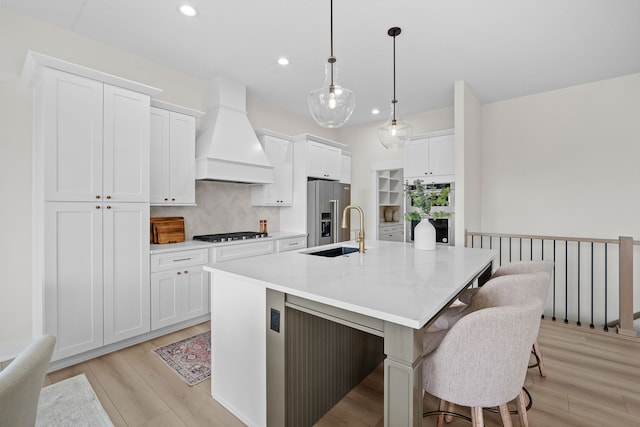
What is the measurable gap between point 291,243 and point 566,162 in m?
3.87

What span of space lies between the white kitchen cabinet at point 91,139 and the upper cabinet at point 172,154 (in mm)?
294

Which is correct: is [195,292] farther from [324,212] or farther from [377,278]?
[377,278]

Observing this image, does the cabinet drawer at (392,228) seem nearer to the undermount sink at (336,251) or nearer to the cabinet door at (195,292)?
the undermount sink at (336,251)

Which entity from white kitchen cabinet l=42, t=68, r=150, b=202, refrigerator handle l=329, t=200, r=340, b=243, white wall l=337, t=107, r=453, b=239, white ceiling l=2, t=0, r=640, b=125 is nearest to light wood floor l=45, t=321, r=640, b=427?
white kitchen cabinet l=42, t=68, r=150, b=202

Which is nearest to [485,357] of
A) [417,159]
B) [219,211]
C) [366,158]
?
[219,211]

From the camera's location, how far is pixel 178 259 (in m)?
3.03

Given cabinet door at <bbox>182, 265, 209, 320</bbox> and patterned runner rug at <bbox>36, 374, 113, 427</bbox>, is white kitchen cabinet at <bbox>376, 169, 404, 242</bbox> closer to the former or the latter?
cabinet door at <bbox>182, 265, 209, 320</bbox>

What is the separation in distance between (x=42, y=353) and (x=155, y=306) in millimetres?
2278

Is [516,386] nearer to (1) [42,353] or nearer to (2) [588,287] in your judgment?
(1) [42,353]

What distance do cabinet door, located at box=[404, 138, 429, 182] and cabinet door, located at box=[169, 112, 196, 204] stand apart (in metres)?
3.14

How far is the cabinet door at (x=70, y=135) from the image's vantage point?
2.26 m

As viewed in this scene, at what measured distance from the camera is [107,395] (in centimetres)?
200

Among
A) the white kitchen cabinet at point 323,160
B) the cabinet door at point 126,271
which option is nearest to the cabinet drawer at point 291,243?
the white kitchen cabinet at point 323,160

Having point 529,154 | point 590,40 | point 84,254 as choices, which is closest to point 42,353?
point 84,254
